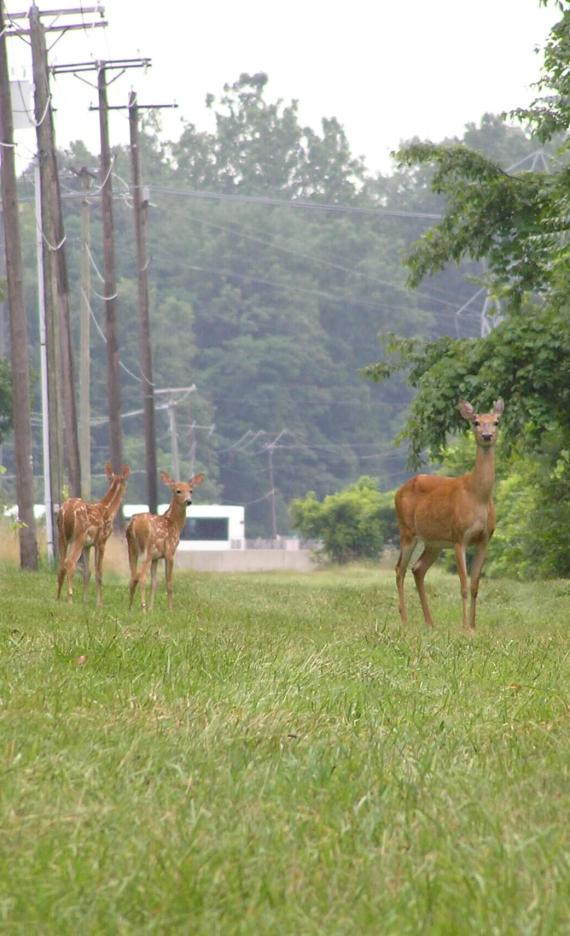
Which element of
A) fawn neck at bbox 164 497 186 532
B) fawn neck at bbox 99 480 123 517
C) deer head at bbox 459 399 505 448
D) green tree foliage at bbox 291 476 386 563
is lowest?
green tree foliage at bbox 291 476 386 563

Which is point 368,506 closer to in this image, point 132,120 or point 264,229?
point 132,120

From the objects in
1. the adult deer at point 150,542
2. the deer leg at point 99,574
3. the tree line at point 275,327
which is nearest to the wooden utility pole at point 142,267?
the deer leg at point 99,574

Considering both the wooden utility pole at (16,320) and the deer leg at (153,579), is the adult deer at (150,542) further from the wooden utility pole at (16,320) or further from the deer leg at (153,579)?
the wooden utility pole at (16,320)

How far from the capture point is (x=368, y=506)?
6050 cm

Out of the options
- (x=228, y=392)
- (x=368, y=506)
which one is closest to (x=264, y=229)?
(x=228, y=392)

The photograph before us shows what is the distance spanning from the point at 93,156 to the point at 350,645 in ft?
313

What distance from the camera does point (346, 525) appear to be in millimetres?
60938

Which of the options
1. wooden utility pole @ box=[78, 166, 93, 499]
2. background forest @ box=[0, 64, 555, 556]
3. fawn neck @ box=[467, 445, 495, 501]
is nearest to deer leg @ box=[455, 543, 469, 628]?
fawn neck @ box=[467, 445, 495, 501]

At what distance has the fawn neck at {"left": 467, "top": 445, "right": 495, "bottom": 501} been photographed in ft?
56.3

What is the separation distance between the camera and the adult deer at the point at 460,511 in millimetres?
17156

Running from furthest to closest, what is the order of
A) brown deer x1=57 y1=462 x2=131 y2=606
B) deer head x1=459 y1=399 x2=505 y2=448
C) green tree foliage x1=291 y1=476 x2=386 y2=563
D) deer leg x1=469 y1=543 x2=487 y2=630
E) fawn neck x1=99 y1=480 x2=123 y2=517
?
green tree foliage x1=291 y1=476 x2=386 y2=563
fawn neck x1=99 y1=480 x2=123 y2=517
brown deer x1=57 y1=462 x2=131 y2=606
deer head x1=459 y1=399 x2=505 y2=448
deer leg x1=469 y1=543 x2=487 y2=630

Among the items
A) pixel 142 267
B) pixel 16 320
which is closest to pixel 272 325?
pixel 142 267

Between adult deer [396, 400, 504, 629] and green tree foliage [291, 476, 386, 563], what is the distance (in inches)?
1629

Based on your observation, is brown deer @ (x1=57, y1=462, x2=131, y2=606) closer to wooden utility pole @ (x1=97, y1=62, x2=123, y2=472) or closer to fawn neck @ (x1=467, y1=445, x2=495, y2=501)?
fawn neck @ (x1=467, y1=445, x2=495, y2=501)
